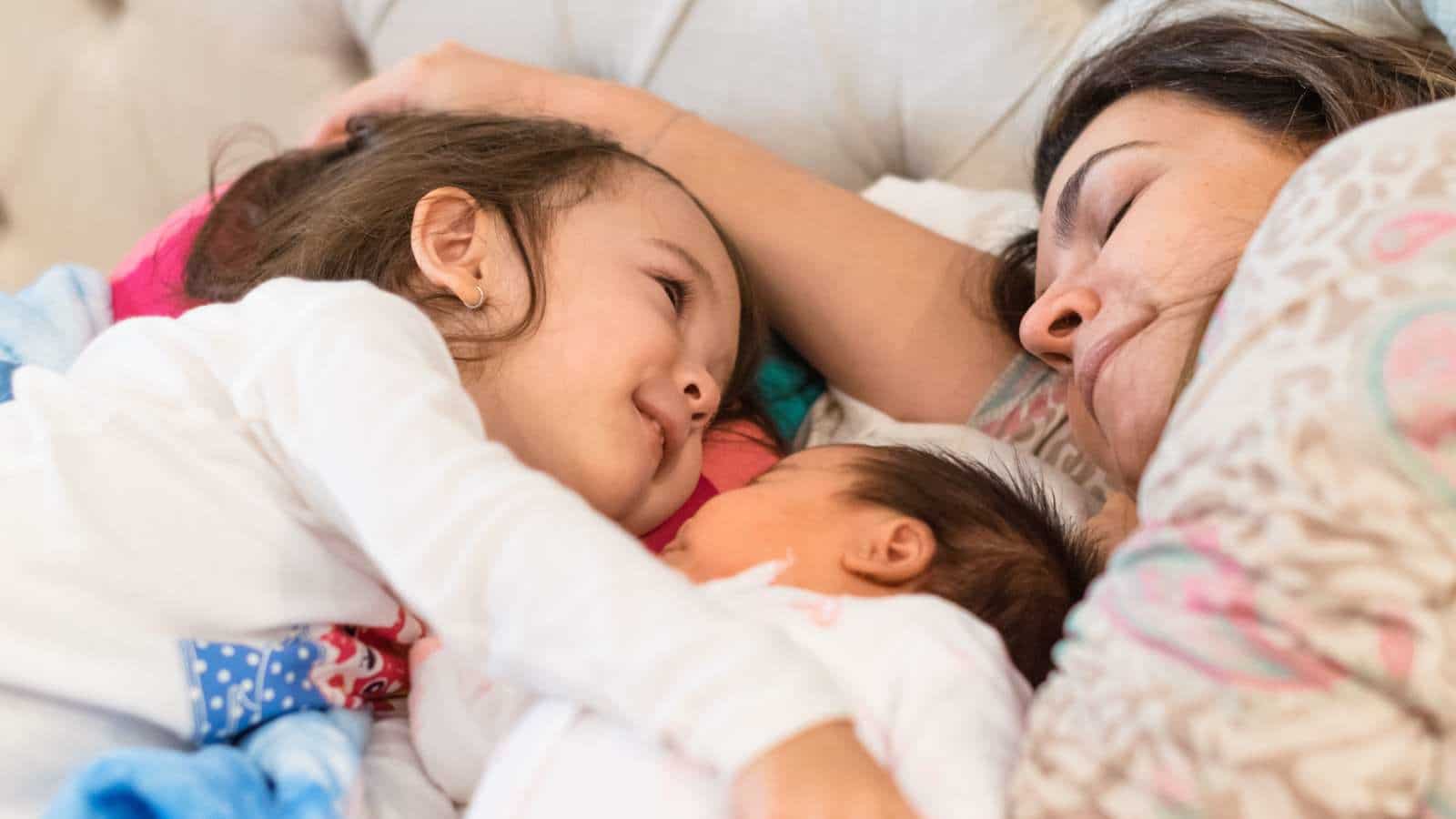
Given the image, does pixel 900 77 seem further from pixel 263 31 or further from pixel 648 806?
pixel 648 806

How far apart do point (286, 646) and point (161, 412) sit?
17cm

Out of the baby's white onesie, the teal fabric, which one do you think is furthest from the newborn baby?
the teal fabric

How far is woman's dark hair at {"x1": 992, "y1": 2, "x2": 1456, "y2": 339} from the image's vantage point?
0.82 m

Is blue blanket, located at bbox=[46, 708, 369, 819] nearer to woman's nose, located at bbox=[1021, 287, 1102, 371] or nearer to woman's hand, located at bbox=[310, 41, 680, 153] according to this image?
woman's nose, located at bbox=[1021, 287, 1102, 371]

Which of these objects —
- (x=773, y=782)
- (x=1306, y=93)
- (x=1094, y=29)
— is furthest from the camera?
(x=1094, y=29)

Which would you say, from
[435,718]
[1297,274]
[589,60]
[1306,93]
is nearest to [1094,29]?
[1306,93]

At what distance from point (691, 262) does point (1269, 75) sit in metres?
0.46

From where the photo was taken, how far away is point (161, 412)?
2.45 ft

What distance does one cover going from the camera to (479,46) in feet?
4.77

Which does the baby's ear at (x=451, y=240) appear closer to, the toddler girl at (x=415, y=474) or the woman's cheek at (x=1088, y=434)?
the toddler girl at (x=415, y=474)

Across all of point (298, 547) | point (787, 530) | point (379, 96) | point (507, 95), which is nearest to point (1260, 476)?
point (787, 530)

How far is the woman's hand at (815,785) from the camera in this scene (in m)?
0.51

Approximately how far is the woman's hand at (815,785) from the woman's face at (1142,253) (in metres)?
0.34

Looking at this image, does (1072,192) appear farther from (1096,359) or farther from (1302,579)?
(1302,579)
